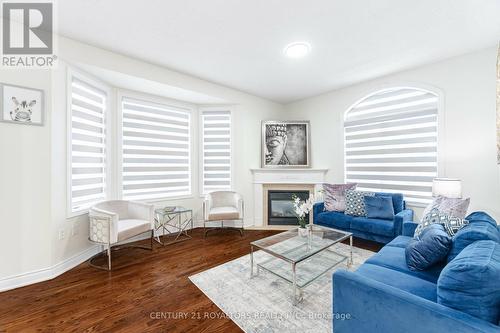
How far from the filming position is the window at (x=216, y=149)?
4371 mm

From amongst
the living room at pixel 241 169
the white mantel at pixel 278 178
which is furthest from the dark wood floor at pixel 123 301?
the white mantel at pixel 278 178

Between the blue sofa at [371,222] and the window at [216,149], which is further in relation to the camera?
the window at [216,149]

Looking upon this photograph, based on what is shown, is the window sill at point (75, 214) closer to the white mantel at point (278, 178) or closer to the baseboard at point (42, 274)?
the baseboard at point (42, 274)

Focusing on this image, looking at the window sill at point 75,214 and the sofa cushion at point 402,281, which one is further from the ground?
the window sill at point 75,214

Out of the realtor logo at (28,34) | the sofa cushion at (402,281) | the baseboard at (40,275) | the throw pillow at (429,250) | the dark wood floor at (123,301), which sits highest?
the realtor logo at (28,34)

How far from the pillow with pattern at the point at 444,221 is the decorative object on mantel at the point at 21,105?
13.3 feet

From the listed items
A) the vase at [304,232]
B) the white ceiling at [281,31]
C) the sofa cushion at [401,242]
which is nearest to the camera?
the white ceiling at [281,31]

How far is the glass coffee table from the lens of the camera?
2096mm

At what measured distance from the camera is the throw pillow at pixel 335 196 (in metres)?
3.62

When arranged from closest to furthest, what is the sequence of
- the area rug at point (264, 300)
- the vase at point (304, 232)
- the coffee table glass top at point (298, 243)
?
the area rug at point (264, 300)
the coffee table glass top at point (298, 243)
the vase at point (304, 232)

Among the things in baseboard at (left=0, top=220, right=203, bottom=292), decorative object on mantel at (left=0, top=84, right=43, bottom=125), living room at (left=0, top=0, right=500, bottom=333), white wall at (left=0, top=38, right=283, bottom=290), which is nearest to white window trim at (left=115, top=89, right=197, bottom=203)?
living room at (left=0, top=0, right=500, bottom=333)

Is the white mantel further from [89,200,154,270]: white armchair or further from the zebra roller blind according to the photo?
[89,200,154,270]: white armchair

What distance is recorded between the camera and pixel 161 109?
3.92 metres

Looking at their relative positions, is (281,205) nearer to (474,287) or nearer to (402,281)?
(402,281)
